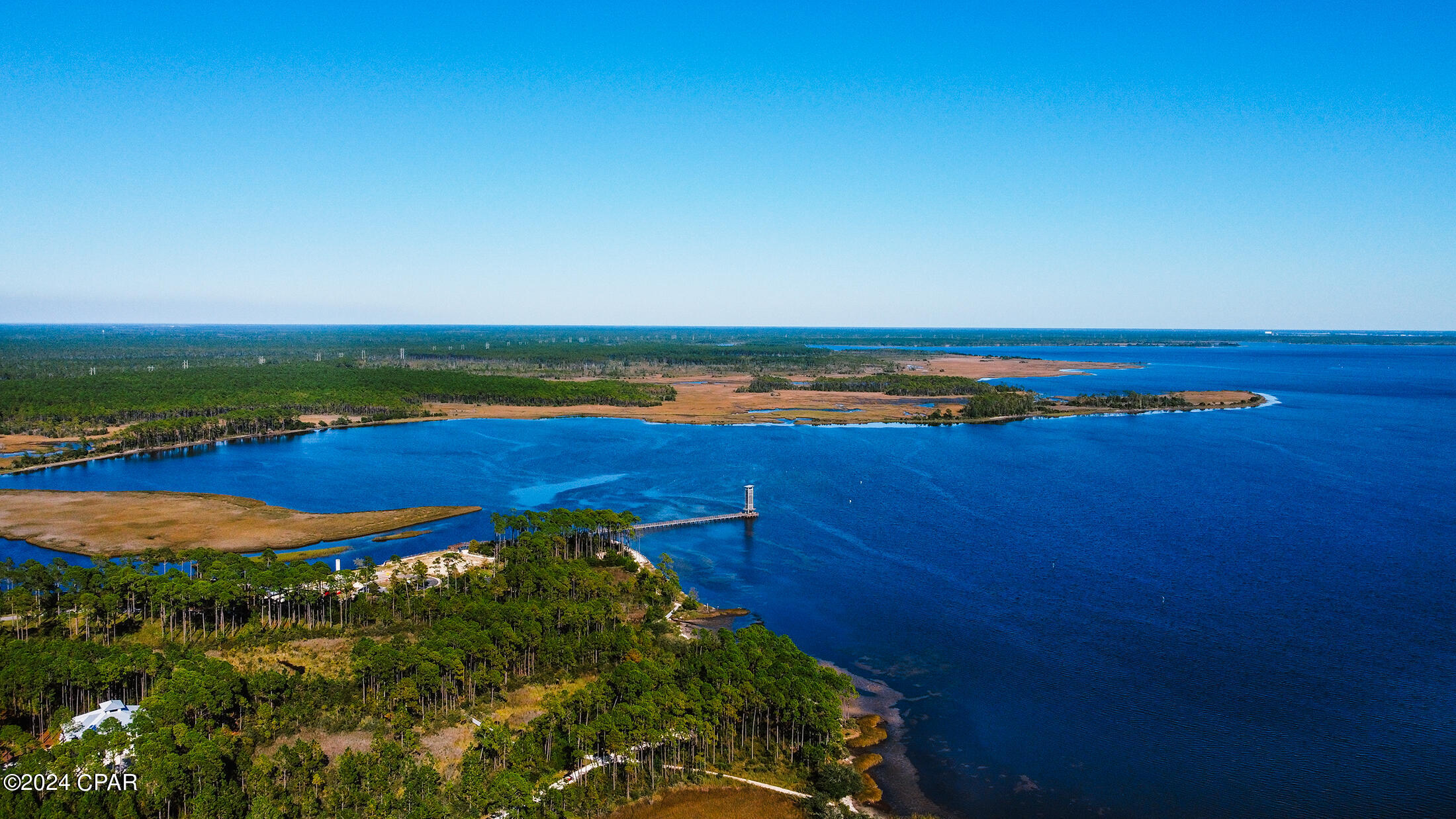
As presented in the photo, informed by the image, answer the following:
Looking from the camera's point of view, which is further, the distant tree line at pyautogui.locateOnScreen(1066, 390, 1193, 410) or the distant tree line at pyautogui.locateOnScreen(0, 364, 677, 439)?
the distant tree line at pyautogui.locateOnScreen(1066, 390, 1193, 410)

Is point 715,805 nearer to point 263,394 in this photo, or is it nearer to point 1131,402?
point 263,394

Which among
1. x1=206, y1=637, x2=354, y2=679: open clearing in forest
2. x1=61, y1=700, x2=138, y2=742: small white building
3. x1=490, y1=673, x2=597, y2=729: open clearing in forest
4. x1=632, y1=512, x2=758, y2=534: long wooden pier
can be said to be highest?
x1=61, y1=700, x2=138, y2=742: small white building

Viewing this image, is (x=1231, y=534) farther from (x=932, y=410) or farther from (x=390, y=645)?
(x=932, y=410)

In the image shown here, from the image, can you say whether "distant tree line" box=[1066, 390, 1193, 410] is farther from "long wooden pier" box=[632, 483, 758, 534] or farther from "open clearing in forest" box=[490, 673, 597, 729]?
"open clearing in forest" box=[490, 673, 597, 729]

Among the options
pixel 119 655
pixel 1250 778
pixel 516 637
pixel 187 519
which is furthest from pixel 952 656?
pixel 187 519

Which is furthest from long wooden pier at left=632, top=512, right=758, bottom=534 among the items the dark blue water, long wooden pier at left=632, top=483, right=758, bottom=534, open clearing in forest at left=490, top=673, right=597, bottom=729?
open clearing in forest at left=490, top=673, right=597, bottom=729
